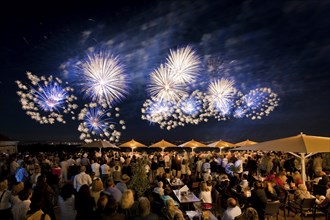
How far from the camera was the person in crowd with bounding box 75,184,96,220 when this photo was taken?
595 centimetres

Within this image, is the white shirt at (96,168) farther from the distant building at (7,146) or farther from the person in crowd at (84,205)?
the distant building at (7,146)

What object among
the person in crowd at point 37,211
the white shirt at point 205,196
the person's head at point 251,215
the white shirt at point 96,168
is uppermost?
the white shirt at point 96,168

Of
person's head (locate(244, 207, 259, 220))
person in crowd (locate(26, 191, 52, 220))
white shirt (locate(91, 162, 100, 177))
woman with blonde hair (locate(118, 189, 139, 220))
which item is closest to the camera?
person in crowd (locate(26, 191, 52, 220))

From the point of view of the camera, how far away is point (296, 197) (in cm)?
845

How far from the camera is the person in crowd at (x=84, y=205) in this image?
19.5ft

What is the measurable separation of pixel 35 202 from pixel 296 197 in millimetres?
7255

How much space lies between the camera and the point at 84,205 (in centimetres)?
599

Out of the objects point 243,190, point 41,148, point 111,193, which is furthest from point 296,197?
point 41,148

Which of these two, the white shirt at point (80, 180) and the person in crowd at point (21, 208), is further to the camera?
the white shirt at point (80, 180)

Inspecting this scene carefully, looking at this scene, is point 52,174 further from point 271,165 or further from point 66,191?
point 271,165

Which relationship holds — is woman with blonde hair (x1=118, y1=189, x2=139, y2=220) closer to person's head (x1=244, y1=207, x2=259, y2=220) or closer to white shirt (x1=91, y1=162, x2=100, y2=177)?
person's head (x1=244, y1=207, x2=259, y2=220)

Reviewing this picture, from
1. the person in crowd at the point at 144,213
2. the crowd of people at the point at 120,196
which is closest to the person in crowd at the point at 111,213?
the crowd of people at the point at 120,196

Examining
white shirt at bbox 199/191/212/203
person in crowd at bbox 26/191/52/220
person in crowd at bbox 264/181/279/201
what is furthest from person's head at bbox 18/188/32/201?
person in crowd at bbox 264/181/279/201

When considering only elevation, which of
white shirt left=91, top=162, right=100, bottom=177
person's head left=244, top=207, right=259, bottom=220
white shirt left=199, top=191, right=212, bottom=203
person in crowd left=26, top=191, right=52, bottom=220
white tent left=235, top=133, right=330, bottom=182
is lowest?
white shirt left=199, top=191, right=212, bottom=203
